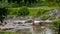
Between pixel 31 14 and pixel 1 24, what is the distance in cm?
1036

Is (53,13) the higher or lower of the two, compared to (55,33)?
lower

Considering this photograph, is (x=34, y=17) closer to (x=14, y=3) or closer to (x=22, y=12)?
(x=22, y=12)

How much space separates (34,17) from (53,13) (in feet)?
10.2

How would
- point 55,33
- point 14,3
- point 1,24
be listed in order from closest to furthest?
point 55,33
point 1,24
point 14,3

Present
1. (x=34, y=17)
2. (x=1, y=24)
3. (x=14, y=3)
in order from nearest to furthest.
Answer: (x=1, y=24) < (x=34, y=17) < (x=14, y=3)

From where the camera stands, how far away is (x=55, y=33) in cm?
2111

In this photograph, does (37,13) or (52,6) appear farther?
(52,6)

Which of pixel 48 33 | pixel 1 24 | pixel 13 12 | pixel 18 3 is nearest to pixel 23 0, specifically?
pixel 18 3

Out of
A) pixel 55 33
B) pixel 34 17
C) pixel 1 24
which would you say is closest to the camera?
pixel 55 33

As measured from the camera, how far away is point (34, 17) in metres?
36.1

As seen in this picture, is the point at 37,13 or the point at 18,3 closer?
the point at 37,13

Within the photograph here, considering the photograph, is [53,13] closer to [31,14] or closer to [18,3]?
[31,14]

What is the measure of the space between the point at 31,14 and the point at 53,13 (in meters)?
2.90

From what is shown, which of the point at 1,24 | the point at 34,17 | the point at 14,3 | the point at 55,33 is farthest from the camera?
the point at 14,3
